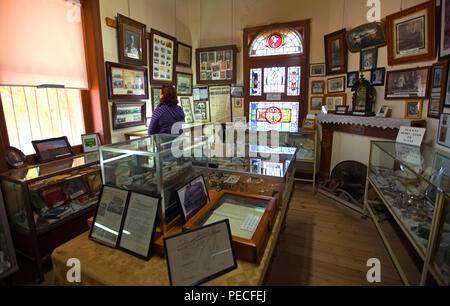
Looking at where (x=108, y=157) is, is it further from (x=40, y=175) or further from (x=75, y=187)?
(x=75, y=187)

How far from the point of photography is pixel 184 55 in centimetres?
488

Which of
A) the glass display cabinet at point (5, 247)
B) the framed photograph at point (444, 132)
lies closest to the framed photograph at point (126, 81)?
the glass display cabinet at point (5, 247)

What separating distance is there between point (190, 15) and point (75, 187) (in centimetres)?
429

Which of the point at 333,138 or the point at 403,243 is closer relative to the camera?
the point at 403,243

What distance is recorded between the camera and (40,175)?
2102 millimetres

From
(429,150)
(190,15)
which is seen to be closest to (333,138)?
(429,150)

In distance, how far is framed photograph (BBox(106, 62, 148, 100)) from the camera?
3.23 m

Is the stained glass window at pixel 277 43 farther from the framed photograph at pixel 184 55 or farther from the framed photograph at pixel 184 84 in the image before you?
the framed photograph at pixel 184 84

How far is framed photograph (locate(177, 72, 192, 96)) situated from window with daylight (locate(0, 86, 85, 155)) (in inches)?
82.0

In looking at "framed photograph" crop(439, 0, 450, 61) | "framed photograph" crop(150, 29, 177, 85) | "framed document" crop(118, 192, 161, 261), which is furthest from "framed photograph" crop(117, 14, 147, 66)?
"framed photograph" crop(439, 0, 450, 61)

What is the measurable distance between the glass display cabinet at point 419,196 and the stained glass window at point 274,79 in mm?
2248

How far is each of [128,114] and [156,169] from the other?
268 cm

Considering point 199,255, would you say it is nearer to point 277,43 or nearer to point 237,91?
point 237,91
